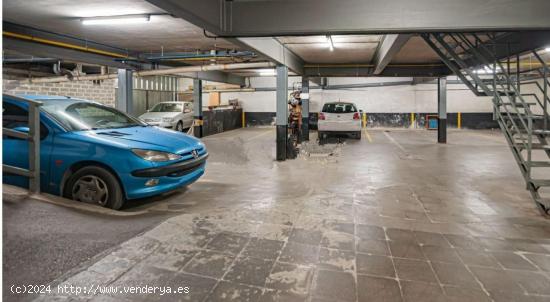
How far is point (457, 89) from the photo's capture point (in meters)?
19.7

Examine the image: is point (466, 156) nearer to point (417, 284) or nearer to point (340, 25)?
point (340, 25)

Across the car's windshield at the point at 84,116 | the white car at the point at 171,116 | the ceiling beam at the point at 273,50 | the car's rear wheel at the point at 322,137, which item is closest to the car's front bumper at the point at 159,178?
the car's windshield at the point at 84,116

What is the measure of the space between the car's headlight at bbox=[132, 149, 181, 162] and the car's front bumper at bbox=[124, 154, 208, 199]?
11 cm

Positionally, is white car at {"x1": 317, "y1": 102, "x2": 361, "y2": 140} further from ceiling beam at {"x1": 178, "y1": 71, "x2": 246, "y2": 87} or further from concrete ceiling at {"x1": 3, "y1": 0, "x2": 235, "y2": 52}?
concrete ceiling at {"x1": 3, "y1": 0, "x2": 235, "y2": 52}

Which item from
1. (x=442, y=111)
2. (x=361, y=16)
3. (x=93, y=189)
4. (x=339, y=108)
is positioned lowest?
(x=93, y=189)

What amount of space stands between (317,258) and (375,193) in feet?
9.30

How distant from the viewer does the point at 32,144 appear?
4.39 metres

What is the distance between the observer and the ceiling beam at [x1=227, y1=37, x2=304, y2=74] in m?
6.06

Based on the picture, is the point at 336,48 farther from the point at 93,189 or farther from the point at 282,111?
the point at 93,189

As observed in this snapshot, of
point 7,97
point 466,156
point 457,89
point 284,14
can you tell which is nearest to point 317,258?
point 284,14

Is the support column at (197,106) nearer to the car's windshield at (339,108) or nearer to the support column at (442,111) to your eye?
the car's windshield at (339,108)

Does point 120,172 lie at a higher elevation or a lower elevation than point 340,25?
lower

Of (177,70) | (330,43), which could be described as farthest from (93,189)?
(177,70)

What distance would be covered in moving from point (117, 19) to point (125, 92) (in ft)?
14.0
